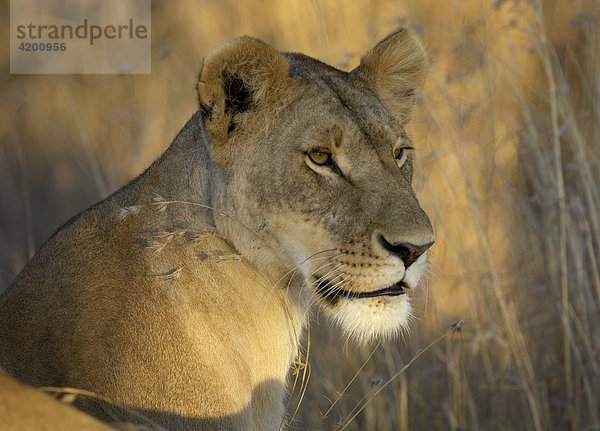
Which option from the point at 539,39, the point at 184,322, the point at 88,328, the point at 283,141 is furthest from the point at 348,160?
the point at 539,39

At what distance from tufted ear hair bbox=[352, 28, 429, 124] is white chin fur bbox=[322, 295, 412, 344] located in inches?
41.5

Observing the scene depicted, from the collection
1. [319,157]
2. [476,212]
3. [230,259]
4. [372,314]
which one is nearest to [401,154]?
[319,157]

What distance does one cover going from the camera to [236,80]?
2.89 m

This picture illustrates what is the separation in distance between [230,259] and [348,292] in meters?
0.45

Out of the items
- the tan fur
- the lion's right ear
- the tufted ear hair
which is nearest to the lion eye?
the tufted ear hair

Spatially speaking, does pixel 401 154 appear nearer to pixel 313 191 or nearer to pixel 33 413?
pixel 313 191

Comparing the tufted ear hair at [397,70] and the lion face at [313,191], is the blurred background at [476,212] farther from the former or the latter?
the tufted ear hair at [397,70]

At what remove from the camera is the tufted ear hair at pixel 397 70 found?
343 cm

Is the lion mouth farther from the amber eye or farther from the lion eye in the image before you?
the lion eye

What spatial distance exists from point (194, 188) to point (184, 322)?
539 millimetres

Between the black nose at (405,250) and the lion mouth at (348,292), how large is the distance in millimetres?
87

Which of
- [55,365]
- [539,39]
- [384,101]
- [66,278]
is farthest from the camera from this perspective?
[539,39]

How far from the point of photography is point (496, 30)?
5.02m

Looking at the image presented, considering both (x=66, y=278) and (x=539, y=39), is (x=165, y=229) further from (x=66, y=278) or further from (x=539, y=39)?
(x=539, y=39)
